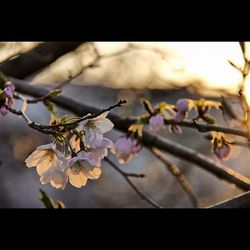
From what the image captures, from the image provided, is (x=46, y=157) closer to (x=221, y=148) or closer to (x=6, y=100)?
(x=6, y=100)

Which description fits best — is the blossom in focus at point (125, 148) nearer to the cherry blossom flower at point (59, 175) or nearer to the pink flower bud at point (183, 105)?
the pink flower bud at point (183, 105)

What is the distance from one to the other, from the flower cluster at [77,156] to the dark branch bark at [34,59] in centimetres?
74

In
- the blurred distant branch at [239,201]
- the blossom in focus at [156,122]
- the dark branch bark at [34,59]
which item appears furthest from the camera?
the dark branch bark at [34,59]

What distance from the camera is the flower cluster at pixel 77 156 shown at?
3.66ft

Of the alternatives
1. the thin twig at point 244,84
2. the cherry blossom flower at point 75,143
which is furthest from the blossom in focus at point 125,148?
the cherry blossom flower at point 75,143

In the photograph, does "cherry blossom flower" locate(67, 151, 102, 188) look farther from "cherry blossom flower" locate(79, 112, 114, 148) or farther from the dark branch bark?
the dark branch bark

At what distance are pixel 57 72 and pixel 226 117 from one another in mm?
900

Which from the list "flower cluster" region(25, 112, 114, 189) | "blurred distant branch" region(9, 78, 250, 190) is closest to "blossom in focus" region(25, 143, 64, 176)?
"flower cluster" region(25, 112, 114, 189)

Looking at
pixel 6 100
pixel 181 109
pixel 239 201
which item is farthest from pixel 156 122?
pixel 6 100

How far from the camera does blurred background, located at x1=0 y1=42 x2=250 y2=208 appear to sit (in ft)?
6.28
